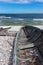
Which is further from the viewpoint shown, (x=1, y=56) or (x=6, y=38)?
(x=6, y=38)

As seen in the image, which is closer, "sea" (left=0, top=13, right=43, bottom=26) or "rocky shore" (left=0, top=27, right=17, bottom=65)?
"rocky shore" (left=0, top=27, right=17, bottom=65)

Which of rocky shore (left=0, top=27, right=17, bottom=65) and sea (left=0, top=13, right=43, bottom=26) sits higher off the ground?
rocky shore (left=0, top=27, right=17, bottom=65)

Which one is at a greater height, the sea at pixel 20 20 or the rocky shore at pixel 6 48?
the rocky shore at pixel 6 48

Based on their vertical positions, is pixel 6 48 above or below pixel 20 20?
above

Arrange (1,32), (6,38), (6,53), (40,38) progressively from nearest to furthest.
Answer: (40,38) → (6,53) → (6,38) → (1,32)

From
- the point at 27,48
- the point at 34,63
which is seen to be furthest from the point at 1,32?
the point at 34,63

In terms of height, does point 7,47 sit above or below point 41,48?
below

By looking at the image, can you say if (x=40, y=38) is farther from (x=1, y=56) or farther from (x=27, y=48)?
(x=1, y=56)

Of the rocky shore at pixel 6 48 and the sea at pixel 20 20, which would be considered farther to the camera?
the sea at pixel 20 20

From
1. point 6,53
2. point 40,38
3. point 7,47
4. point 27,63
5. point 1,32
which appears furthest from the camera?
point 1,32

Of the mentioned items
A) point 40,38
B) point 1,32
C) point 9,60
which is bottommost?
point 1,32

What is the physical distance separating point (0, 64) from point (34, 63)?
1252 mm

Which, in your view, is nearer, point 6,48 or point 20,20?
point 6,48

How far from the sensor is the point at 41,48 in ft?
20.1
